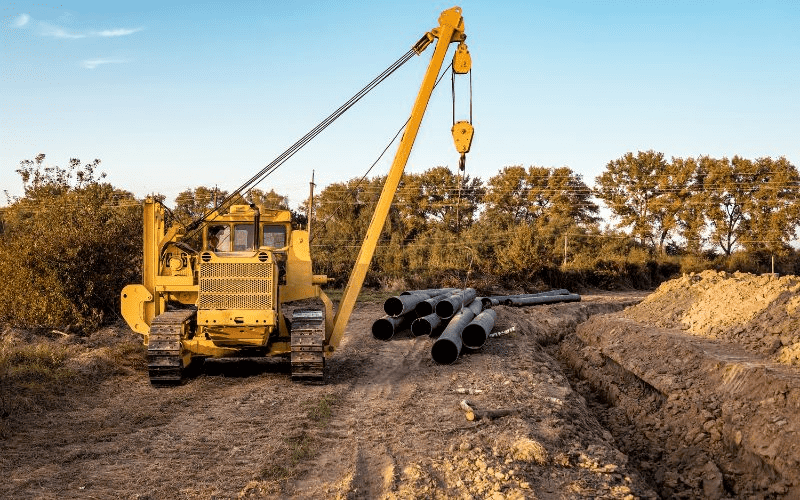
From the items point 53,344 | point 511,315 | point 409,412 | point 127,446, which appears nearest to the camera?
point 127,446

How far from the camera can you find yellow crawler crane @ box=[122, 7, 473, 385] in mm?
11273

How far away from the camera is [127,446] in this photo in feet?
25.5

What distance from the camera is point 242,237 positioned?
13195mm

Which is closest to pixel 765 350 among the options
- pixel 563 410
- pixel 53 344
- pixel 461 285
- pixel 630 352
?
pixel 630 352

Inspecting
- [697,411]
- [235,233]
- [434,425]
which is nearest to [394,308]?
[235,233]

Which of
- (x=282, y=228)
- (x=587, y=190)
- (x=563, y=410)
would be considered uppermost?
(x=587, y=190)

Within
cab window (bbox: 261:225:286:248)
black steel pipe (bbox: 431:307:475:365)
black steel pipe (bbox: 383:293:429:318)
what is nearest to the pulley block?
cab window (bbox: 261:225:286:248)

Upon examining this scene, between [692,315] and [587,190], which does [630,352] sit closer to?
[692,315]

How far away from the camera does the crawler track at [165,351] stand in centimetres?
1105

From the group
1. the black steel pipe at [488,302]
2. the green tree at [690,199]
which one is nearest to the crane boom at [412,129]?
the black steel pipe at [488,302]

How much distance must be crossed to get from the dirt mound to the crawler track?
394 inches

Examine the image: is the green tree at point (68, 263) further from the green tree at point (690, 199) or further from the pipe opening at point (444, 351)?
the green tree at point (690, 199)

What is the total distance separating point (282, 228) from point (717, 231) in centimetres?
5017

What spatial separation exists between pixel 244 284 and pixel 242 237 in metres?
2.05
